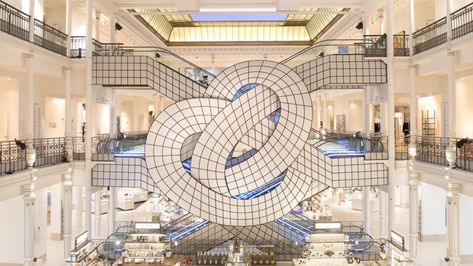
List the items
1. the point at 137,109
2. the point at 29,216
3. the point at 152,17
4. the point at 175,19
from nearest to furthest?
1. the point at 29,216
2. the point at 152,17
3. the point at 175,19
4. the point at 137,109

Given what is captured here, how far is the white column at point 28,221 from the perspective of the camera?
43.6ft

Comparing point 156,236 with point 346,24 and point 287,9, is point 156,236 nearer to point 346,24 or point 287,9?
point 287,9

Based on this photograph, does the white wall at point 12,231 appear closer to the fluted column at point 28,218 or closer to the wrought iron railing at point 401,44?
the fluted column at point 28,218

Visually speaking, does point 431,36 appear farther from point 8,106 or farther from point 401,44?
point 8,106

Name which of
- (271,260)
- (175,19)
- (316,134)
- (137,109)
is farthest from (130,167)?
(137,109)

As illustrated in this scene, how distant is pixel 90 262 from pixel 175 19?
2058cm

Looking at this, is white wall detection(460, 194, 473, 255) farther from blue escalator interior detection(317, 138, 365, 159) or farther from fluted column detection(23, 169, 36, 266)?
fluted column detection(23, 169, 36, 266)

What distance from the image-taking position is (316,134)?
19.9m

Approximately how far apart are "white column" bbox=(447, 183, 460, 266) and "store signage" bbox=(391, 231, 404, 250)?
4.41ft

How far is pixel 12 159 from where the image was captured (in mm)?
13258

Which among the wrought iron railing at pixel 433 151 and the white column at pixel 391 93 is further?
the white column at pixel 391 93

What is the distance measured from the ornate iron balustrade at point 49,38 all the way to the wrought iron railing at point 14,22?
0.63m

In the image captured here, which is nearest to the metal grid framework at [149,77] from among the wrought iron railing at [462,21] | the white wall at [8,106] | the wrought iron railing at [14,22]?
the wrought iron railing at [14,22]

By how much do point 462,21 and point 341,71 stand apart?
14.7ft
